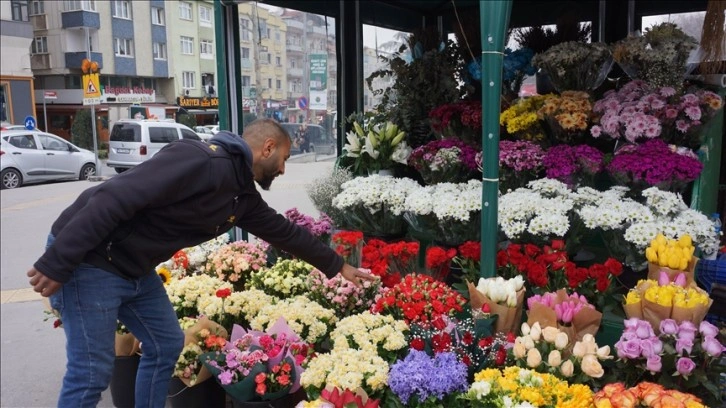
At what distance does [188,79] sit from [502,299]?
37.6 meters

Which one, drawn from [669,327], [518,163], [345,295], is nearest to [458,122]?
[518,163]

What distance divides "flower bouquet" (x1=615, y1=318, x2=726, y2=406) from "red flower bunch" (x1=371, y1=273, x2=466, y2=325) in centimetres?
79

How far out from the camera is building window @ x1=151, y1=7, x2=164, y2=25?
3538 centimetres

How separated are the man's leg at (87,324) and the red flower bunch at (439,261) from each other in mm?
1541

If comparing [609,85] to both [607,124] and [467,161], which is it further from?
[467,161]

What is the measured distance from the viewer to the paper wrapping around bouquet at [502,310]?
2.68m

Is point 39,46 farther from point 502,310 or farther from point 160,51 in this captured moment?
point 502,310

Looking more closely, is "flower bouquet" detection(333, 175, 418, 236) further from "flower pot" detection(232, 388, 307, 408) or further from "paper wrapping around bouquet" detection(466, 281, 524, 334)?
"flower pot" detection(232, 388, 307, 408)

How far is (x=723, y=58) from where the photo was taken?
3.58 meters

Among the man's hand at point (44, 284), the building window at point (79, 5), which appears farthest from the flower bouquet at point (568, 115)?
the building window at point (79, 5)

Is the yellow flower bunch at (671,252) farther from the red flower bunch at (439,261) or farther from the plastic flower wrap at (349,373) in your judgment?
the plastic flower wrap at (349,373)

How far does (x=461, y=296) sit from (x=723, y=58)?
2.15 metres

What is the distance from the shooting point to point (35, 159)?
15.2m

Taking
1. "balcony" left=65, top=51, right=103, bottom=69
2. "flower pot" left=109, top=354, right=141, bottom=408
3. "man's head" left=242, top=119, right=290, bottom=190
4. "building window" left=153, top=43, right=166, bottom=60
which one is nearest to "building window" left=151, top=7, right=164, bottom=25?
"building window" left=153, top=43, right=166, bottom=60
